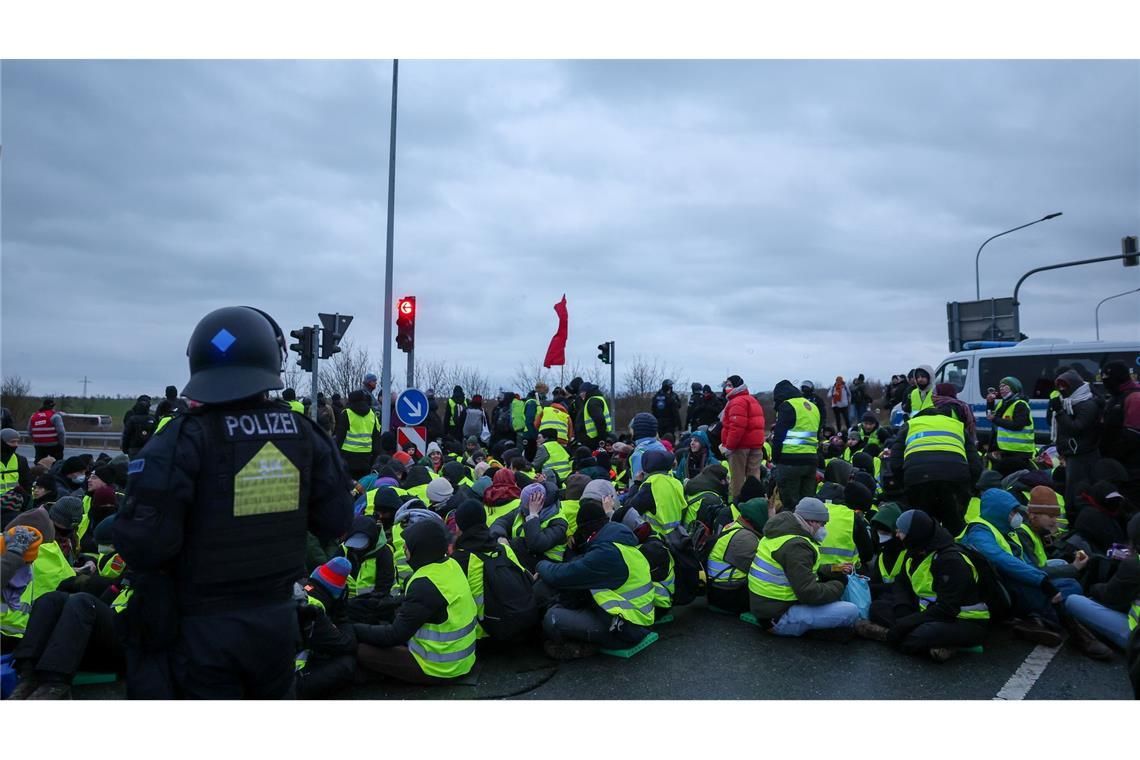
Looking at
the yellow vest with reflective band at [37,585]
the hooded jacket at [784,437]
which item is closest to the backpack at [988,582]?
the hooded jacket at [784,437]

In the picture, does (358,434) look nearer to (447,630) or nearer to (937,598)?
(447,630)

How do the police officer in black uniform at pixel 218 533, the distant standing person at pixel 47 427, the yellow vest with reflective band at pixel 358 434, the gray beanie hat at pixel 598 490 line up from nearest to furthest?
the police officer in black uniform at pixel 218 533
the gray beanie hat at pixel 598 490
the yellow vest with reflective band at pixel 358 434
the distant standing person at pixel 47 427

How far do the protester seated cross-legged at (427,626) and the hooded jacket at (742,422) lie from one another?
227 inches

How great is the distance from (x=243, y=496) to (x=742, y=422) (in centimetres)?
820

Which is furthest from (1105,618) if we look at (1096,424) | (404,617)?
(404,617)

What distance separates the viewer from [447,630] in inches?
204

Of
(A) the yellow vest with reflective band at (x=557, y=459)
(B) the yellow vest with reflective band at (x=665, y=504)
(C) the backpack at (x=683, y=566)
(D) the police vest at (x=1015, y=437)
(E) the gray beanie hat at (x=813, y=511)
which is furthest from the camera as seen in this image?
(A) the yellow vest with reflective band at (x=557, y=459)

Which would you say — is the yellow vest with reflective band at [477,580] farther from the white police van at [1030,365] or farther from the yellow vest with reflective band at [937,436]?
the white police van at [1030,365]

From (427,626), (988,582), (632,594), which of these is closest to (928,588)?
(988,582)

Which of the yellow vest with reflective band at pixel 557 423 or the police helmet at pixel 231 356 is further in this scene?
the yellow vest with reflective band at pixel 557 423

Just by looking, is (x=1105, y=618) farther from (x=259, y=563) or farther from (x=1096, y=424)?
(x=259, y=563)

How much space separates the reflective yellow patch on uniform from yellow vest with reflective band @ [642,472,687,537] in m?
4.64

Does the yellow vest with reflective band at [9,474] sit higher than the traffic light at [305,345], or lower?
lower

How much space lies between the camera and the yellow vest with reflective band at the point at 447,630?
17.0 feet
